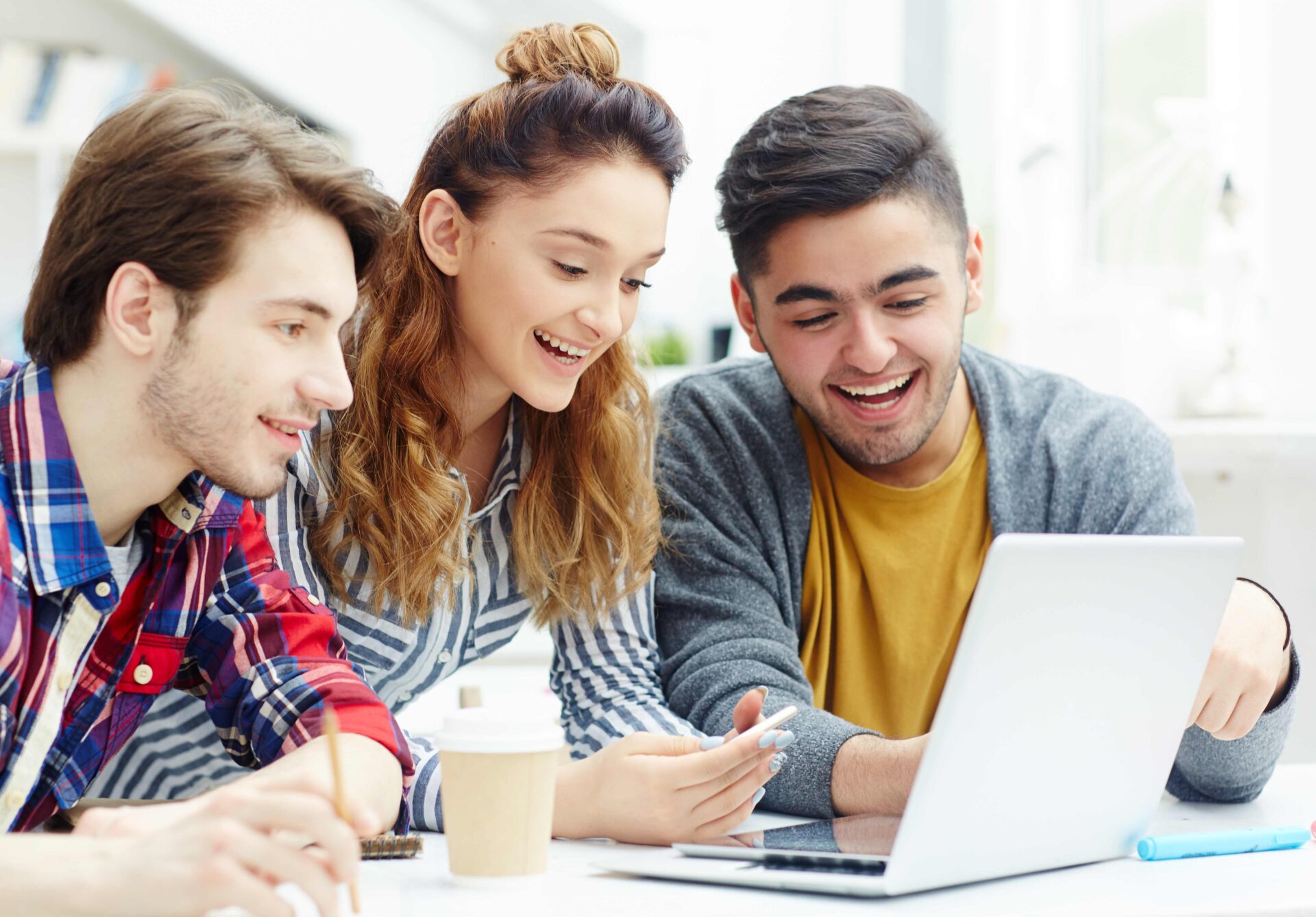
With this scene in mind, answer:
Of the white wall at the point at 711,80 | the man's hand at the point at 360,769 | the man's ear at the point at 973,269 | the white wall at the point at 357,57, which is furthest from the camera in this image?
the white wall at the point at 711,80

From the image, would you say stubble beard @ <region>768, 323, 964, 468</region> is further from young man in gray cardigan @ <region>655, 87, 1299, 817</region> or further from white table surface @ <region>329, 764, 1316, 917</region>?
white table surface @ <region>329, 764, 1316, 917</region>

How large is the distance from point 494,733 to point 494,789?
0.11 feet

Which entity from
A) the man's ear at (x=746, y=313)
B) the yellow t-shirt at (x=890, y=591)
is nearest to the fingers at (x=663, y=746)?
the yellow t-shirt at (x=890, y=591)

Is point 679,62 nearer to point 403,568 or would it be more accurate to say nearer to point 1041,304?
point 1041,304

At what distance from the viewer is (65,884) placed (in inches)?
25.6

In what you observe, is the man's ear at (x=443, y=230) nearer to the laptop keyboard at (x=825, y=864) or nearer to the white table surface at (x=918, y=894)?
the white table surface at (x=918, y=894)

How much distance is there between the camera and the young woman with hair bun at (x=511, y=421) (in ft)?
3.93

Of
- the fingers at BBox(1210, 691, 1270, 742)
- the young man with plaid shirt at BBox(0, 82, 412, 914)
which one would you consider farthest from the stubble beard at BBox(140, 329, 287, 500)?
the fingers at BBox(1210, 691, 1270, 742)

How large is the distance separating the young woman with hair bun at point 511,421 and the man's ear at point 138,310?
28 cm

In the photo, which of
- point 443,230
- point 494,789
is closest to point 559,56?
point 443,230

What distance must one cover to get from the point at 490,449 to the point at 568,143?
33 centimetres

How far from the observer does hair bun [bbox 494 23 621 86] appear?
4.13ft

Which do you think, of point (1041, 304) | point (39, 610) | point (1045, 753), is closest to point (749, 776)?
point (1045, 753)

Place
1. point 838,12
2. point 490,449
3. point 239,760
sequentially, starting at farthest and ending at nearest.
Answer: point 838,12, point 490,449, point 239,760
